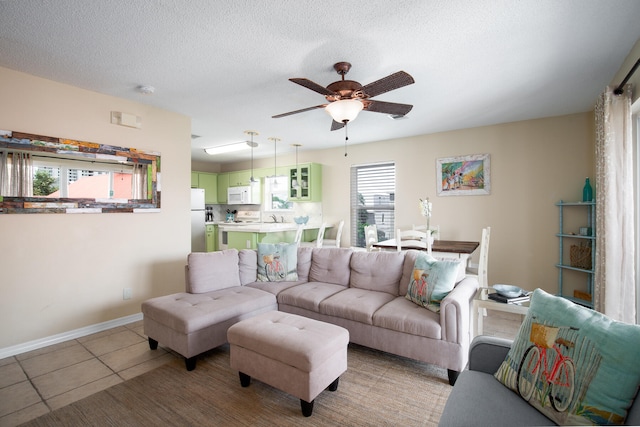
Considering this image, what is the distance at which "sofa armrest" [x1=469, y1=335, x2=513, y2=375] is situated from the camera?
1496mm

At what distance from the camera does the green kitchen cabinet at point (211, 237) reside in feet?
23.6

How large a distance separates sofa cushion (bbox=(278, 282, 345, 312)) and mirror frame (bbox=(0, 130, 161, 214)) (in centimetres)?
200

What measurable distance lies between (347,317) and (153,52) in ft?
8.95

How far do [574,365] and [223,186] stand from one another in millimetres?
7627

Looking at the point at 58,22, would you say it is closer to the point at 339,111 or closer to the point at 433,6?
the point at 339,111

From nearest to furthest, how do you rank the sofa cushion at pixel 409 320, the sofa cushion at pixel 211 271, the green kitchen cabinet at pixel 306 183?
the sofa cushion at pixel 409 320
the sofa cushion at pixel 211 271
the green kitchen cabinet at pixel 306 183

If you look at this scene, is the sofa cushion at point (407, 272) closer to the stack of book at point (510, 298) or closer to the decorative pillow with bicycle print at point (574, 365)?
the stack of book at point (510, 298)

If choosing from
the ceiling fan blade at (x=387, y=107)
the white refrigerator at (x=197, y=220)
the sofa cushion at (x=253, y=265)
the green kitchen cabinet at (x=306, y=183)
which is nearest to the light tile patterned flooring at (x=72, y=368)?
the sofa cushion at (x=253, y=265)

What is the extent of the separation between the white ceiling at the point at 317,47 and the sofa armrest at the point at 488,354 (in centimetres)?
199

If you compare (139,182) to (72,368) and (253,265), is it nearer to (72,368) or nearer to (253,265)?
(253,265)

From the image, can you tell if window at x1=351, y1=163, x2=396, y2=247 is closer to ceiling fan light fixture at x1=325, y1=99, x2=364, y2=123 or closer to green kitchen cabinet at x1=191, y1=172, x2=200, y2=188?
ceiling fan light fixture at x1=325, y1=99, x2=364, y2=123

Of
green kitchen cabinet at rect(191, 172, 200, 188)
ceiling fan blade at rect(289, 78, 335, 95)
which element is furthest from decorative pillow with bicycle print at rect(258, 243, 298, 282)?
green kitchen cabinet at rect(191, 172, 200, 188)

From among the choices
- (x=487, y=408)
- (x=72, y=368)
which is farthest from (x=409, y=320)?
(x=72, y=368)

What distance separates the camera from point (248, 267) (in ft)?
11.2
